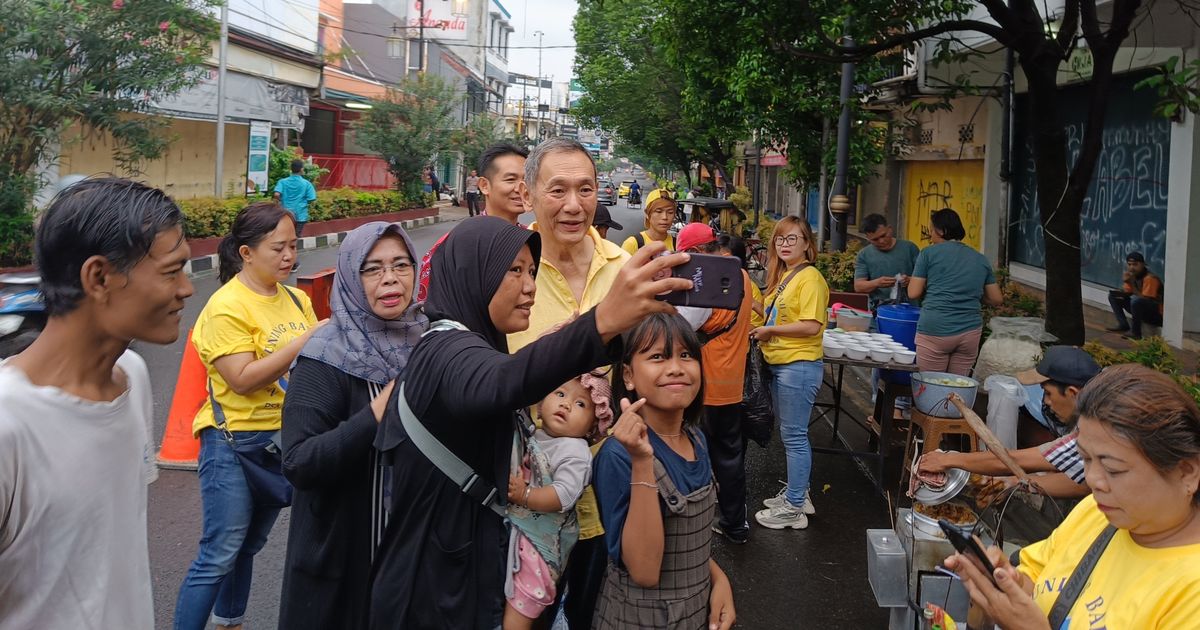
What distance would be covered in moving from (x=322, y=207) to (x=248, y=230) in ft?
65.3

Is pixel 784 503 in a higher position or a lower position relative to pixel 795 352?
lower

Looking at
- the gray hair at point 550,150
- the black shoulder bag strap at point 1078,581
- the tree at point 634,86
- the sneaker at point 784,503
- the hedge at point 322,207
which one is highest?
the tree at point 634,86

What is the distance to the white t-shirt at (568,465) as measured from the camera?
2.61 metres

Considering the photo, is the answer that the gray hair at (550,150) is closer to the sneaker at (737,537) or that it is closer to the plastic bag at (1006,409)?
the sneaker at (737,537)

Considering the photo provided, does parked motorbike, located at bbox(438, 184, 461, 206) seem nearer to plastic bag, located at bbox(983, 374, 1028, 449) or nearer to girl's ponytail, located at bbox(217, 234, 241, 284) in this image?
plastic bag, located at bbox(983, 374, 1028, 449)

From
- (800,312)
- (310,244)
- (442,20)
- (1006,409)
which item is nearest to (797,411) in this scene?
(800,312)

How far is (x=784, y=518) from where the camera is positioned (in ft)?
17.6

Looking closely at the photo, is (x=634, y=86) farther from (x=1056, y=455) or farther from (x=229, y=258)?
(x=1056, y=455)

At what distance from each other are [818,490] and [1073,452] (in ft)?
9.74

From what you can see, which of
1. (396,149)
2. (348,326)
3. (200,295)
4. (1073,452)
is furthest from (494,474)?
(396,149)

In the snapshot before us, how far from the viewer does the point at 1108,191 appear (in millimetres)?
10875

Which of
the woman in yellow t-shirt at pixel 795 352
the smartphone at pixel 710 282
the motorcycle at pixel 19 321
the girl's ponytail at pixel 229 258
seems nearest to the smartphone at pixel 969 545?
the smartphone at pixel 710 282

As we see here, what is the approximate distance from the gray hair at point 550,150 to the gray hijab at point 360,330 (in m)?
0.66

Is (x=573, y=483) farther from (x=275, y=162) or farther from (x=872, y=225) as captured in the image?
(x=275, y=162)
